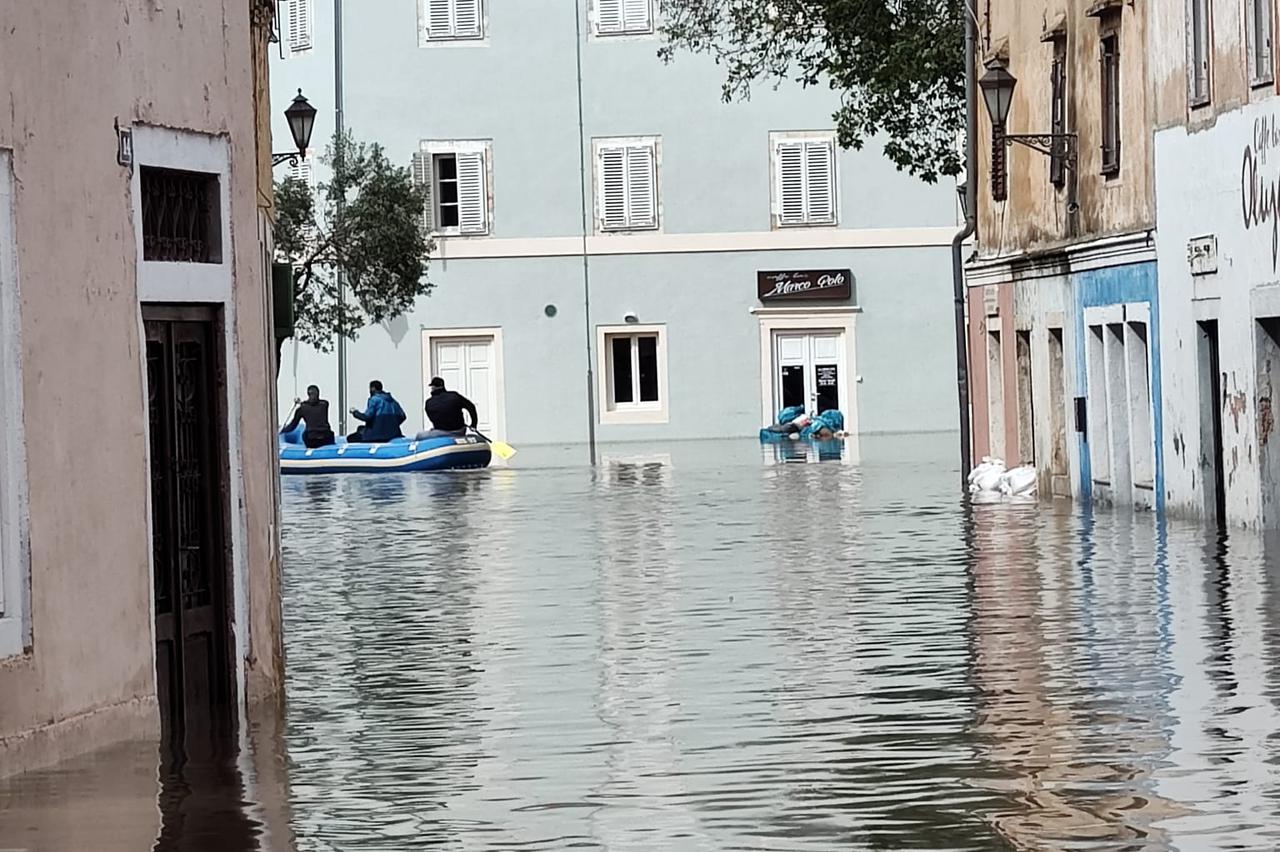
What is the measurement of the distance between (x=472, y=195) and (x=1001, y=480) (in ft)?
87.1

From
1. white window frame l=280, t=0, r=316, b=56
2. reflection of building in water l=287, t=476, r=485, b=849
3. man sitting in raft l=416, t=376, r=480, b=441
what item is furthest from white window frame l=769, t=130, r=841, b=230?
reflection of building in water l=287, t=476, r=485, b=849

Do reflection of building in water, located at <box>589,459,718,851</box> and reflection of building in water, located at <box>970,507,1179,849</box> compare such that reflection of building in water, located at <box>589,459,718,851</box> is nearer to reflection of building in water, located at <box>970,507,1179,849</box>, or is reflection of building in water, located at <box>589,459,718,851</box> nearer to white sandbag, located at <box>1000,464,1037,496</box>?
reflection of building in water, located at <box>970,507,1179,849</box>

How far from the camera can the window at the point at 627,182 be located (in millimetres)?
60000

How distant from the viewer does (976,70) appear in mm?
37406

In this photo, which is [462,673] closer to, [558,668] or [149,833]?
[558,668]

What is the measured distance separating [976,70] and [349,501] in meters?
9.77

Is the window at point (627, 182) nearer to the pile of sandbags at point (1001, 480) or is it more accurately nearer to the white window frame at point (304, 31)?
the white window frame at point (304, 31)

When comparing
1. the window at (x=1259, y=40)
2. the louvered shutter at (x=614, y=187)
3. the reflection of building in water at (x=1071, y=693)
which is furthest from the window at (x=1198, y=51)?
the louvered shutter at (x=614, y=187)

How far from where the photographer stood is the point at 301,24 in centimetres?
6034

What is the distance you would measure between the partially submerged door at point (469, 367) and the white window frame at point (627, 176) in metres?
3.39

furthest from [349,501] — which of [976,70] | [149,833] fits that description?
[149,833]

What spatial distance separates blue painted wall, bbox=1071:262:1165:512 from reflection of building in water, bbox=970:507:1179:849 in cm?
516

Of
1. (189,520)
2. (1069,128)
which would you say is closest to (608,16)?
(1069,128)

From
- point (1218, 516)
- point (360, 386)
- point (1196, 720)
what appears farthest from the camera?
point (360, 386)
